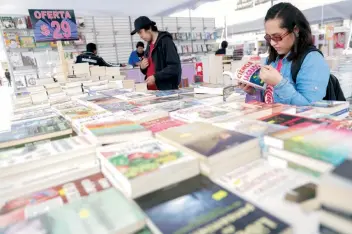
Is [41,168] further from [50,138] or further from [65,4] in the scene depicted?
[65,4]

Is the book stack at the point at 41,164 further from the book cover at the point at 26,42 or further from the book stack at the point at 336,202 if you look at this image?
Result: the book cover at the point at 26,42

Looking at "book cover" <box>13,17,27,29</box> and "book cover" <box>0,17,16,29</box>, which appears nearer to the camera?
"book cover" <box>0,17,16,29</box>

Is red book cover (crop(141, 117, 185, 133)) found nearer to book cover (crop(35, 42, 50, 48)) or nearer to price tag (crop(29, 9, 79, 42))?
price tag (crop(29, 9, 79, 42))

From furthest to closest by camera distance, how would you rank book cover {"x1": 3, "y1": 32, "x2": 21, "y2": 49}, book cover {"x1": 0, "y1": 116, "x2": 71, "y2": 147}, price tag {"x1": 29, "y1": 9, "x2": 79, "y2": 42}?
book cover {"x1": 3, "y1": 32, "x2": 21, "y2": 49} < price tag {"x1": 29, "y1": 9, "x2": 79, "y2": 42} < book cover {"x1": 0, "y1": 116, "x2": 71, "y2": 147}

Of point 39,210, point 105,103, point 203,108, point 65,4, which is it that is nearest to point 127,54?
point 65,4

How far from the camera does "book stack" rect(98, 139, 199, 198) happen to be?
63 centimetres

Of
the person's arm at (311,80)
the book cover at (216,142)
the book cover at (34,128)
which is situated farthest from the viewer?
the person's arm at (311,80)

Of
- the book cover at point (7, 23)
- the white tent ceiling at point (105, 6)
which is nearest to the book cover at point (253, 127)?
the book cover at point (7, 23)

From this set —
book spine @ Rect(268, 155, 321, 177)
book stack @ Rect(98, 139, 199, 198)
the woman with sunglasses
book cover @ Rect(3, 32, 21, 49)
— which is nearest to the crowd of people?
the woman with sunglasses

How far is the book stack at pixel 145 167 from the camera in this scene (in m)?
0.63

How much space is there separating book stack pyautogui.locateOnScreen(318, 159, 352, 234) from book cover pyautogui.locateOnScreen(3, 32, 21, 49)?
785 cm

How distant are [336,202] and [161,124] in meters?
0.80

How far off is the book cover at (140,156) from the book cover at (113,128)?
12 centimetres

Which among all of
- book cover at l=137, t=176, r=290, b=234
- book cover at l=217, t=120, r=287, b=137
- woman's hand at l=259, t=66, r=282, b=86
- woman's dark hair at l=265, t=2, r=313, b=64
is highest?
woman's dark hair at l=265, t=2, r=313, b=64
